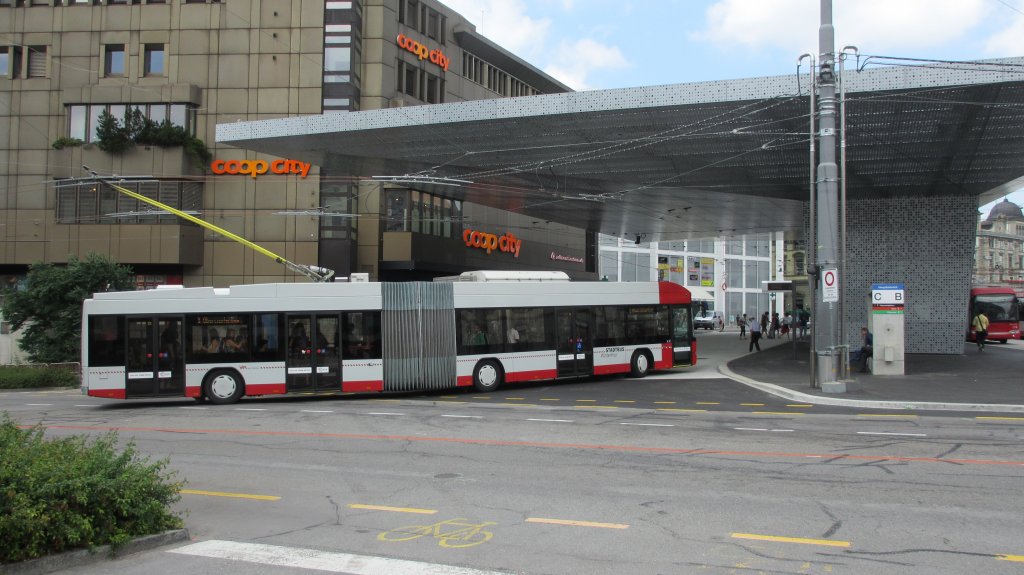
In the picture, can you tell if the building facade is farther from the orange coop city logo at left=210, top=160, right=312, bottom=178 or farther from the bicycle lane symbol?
the bicycle lane symbol

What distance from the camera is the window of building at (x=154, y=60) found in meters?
37.7

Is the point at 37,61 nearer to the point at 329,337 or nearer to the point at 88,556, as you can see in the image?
the point at 329,337

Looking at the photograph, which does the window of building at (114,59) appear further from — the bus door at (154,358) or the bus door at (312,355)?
the bus door at (312,355)

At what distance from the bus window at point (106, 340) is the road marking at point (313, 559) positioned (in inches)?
511

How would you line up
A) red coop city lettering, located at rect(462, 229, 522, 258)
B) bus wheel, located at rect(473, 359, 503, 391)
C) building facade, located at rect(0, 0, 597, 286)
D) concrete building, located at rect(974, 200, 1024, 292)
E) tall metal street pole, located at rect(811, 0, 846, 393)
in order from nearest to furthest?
tall metal street pole, located at rect(811, 0, 846, 393) → bus wheel, located at rect(473, 359, 503, 391) → building facade, located at rect(0, 0, 597, 286) → red coop city lettering, located at rect(462, 229, 522, 258) → concrete building, located at rect(974, 200, 1024, 292)

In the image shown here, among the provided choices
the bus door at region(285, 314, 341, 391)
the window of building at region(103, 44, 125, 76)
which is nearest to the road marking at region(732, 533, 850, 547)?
the bus door at region(285, 314, 341, 391)

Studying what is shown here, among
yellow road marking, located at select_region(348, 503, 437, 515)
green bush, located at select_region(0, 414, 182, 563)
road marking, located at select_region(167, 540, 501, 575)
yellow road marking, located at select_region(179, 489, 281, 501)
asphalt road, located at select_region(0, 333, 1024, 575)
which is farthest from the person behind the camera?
yellow road marking, located at select_region(179, 489, 281, 501)

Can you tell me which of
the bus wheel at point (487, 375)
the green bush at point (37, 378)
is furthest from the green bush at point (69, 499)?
the green bush at point (37, 378)

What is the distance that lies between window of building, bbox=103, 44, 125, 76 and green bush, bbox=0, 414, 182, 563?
36119mm

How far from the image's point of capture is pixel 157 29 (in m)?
37.5

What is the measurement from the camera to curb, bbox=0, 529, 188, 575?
565 centimetres

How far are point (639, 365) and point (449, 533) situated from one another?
1661cm

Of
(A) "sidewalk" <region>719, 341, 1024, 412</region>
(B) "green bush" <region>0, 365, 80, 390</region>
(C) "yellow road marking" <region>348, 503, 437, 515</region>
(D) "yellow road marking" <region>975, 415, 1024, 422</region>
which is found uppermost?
(A) "sidewalk" <region>719, 341, 1024, 412</region>

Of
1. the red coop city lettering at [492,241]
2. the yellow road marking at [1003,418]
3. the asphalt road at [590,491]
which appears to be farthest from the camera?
the red coop city lettering at [492,241]
